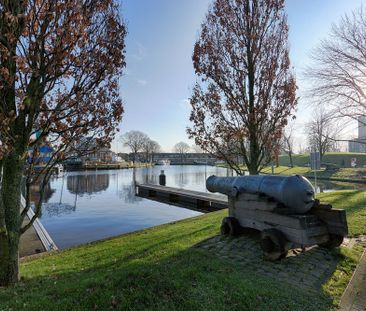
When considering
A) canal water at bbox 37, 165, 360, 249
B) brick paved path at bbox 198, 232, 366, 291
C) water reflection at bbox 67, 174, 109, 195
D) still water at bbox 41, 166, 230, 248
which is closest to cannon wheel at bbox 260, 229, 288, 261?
brick paved path at bbox 198, 232, 366, 291

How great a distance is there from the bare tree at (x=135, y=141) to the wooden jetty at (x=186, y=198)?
77.1 metres

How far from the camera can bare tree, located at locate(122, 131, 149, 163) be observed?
10338cm

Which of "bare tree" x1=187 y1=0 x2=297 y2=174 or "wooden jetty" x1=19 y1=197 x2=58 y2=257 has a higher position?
"bare tree" x1=187 y1=0 x2=297 y2=174

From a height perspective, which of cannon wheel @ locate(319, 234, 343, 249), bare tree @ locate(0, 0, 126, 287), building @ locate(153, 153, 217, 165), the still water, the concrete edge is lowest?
the still water

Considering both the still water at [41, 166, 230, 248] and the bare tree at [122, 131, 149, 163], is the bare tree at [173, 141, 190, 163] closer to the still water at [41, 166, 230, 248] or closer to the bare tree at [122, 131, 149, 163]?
the bare tree at [122, 131, 149, 163]

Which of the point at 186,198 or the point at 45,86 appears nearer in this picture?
the point at 45,86

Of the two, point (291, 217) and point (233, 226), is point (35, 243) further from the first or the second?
point (291, 217)

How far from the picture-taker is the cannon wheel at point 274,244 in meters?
5.06

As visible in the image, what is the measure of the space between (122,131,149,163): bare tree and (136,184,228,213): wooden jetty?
77.1 meters

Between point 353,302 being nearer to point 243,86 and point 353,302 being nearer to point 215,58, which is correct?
point 243,86

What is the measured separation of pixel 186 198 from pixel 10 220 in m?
16.6

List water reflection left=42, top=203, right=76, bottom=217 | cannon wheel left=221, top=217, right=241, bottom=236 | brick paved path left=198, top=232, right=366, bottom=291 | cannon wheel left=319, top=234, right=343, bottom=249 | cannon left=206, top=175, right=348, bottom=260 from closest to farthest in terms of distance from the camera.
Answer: brick paved path left=198, top=232, right=366, bottom=291, cannon left=206, top=175, right=348, bottom=260, cannon wheel left=319, top=234, right=343, bottom=249, cannon wheel left=221, top=217, right=241, bottom=236, water reflection left=42, top=203, right=76, bottom=217

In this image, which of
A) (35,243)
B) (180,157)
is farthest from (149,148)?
(35,243)

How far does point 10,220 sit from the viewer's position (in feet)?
15.5
